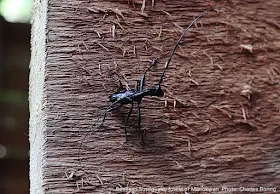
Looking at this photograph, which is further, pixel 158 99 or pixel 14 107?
pixel 14 107

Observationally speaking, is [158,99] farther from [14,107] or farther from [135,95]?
[14,107]

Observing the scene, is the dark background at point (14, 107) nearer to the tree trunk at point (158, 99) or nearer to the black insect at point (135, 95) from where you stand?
the tree trunk at point (158, 99)

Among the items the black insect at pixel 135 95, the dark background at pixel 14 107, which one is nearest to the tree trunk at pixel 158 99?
the black insect at pixel 135 95

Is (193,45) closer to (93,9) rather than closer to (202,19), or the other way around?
(202,19)

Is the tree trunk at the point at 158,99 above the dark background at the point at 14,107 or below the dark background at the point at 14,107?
above

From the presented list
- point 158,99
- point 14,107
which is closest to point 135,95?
point 158,99

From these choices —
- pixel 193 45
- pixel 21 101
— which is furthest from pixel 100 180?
pixel 21 101
